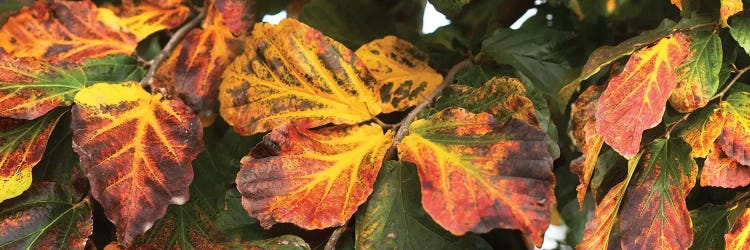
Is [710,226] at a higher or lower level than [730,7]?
lower

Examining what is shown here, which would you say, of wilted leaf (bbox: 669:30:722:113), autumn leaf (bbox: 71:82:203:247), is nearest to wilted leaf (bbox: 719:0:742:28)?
wilted leaf (bbox: 669:30:722:113)

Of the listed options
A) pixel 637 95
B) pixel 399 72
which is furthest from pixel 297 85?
pixel 637 95

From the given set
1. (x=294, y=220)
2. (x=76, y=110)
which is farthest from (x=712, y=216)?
(x=76, y=110)

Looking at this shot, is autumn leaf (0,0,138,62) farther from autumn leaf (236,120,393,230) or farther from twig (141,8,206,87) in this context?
autumn leaf (236,120,393,230)

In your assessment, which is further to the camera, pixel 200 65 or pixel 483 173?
pixel 200 65

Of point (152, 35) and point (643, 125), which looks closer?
point (643, 125)

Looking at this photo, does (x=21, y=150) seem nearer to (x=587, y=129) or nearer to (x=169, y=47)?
(x=169, y=47)

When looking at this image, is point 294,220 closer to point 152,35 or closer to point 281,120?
point 281,120
